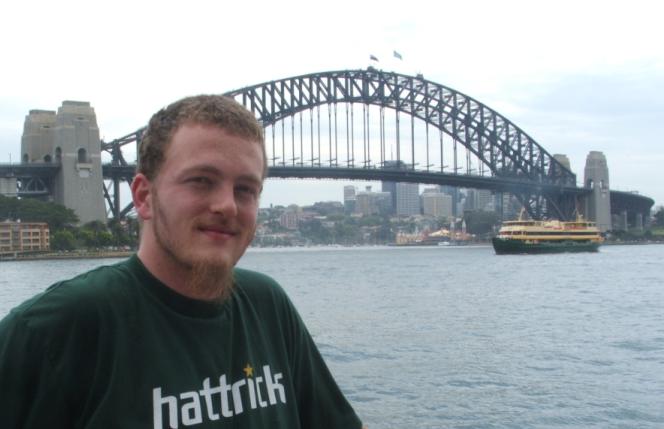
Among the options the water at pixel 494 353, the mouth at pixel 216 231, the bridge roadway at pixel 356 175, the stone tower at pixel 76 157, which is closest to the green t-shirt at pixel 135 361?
the mouth at pixel 216 231

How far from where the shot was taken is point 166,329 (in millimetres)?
1658

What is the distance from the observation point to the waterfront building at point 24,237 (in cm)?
6819

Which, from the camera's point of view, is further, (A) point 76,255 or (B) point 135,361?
(A) point 76,255

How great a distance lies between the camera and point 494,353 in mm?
15219

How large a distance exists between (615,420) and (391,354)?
18.3ft

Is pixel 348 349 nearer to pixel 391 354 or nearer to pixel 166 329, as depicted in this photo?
pixel 391 354

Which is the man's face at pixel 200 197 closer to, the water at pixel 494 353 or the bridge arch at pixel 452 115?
the water at pixel 494 353

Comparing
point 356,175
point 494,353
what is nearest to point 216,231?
point 494,353

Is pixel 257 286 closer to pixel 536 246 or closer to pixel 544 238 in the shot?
pixel 536 246

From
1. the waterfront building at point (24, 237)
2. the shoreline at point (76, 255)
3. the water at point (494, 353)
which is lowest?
the water at point (494, 353)

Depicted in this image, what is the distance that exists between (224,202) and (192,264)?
134 millimetres

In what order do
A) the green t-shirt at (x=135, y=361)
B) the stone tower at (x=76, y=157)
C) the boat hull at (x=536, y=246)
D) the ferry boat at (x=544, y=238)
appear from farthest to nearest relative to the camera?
the stone tower at (x=76, y=157) → the ferry boat at (x=544, y=238) → the boat hull at (x=536, y=246) → the green t-shirt at (x=135, y=361)

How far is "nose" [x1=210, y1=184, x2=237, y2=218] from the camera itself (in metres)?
1.69

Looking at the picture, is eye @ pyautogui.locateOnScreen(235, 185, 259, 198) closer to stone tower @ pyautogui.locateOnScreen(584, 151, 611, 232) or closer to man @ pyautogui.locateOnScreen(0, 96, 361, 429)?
man @ pyautogui.locateOnScreen(0, 96, 361, 429)
